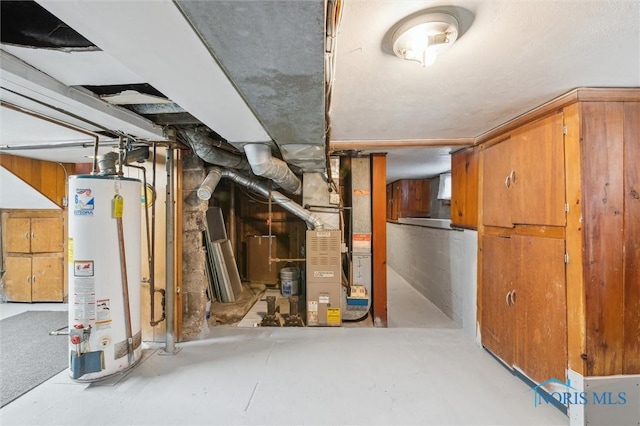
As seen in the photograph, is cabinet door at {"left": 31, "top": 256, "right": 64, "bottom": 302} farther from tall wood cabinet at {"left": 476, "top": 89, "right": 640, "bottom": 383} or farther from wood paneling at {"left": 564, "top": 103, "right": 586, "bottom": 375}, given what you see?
wood paneling at {"left": 564, "top": 103, "right": 586, "bottom": 375}

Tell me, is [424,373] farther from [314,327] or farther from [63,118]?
[63,118]

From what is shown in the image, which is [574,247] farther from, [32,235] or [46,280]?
[32,235]

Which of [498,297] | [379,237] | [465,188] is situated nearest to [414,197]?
[379,237]

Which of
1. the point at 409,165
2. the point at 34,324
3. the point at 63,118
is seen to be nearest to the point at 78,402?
the point at 63,118

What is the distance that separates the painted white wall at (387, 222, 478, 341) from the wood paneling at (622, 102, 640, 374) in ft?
3.56

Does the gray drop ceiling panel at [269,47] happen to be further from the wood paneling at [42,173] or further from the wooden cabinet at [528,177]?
the wood paneling at [42,173]

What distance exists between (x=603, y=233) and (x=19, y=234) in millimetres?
6242

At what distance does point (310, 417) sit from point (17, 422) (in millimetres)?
1733

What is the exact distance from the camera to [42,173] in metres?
3.42

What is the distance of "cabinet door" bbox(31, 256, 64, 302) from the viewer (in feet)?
12.0

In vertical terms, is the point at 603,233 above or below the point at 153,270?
above

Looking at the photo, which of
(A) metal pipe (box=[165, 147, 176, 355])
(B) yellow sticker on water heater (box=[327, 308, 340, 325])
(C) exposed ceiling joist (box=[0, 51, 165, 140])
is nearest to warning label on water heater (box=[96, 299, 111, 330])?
(A) metal pipe (box=[165, 147, 176, 355])

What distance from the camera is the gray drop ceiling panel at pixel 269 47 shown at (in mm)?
705

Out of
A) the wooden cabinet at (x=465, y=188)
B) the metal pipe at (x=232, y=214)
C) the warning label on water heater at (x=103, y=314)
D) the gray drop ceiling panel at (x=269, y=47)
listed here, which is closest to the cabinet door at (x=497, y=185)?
the wooden cabinet at (x=465, y=188)
